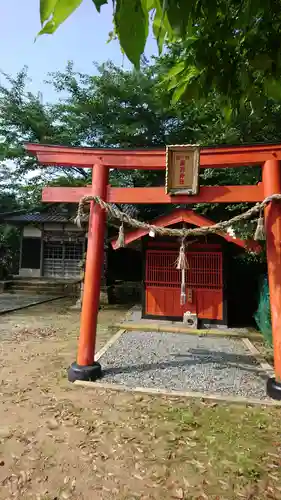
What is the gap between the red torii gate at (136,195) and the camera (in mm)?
5277

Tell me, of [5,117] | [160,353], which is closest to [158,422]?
[160,353]

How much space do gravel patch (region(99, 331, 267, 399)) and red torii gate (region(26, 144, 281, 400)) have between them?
0.58 meters

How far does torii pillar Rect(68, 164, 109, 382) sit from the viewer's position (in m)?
5.58

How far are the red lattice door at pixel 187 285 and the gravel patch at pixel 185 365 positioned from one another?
→ 1.84 m

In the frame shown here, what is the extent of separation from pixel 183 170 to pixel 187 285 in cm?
574

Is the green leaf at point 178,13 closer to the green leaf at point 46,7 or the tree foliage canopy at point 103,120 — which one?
the green leaf at point 46,7

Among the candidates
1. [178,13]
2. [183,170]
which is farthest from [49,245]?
[178,13]

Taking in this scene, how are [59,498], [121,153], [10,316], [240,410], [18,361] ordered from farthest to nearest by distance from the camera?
[10,316]
[18,361]
[121,153]
[240,410]
[59,498]

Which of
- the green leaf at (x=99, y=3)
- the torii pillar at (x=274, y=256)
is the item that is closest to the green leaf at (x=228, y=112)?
the green leaf at (x=99, y=3)

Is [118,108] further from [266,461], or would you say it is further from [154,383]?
[266,461]

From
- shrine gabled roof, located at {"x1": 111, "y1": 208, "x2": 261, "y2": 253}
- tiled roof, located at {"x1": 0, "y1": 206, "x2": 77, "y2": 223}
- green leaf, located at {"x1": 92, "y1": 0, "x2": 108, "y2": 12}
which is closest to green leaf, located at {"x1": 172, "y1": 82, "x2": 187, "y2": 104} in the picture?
green leaf, located at {"x1": 92, "y1": 0, "x2": 108, "y2": 12}

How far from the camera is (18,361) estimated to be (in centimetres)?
679

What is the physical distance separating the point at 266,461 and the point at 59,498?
207 cm

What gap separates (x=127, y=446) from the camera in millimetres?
3680
